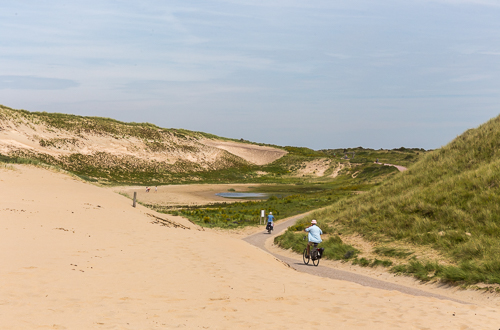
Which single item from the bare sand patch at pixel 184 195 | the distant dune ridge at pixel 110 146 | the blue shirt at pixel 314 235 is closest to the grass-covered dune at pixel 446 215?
the blue shirt at pixel 314 235

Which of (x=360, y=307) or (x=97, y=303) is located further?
(x=360, y=307)

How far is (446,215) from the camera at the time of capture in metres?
24.6

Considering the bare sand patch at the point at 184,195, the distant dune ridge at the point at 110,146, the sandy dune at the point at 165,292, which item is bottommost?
the sandy dune at the point at 165,292

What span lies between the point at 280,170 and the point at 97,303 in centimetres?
11893

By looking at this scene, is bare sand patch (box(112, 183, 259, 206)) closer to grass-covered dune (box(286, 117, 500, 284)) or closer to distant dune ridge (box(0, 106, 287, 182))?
distant dune ridge (box(0, 106, 287, 182))

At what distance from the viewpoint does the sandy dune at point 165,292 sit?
377 inches

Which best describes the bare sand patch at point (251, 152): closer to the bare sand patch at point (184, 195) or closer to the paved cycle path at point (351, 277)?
the bare sand patch at point (184, 195)

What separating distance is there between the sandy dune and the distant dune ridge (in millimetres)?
Result: 82175

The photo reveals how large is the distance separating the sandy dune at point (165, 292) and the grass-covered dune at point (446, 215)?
575 centimetres

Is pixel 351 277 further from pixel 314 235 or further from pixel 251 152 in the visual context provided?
pixel 251 152

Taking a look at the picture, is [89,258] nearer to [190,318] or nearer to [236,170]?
[190,318]

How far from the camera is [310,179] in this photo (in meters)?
115

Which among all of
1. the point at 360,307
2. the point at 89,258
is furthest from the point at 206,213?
the point at 360,307

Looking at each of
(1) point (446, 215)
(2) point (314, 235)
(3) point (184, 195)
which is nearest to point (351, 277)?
(2) point (314, 235)
